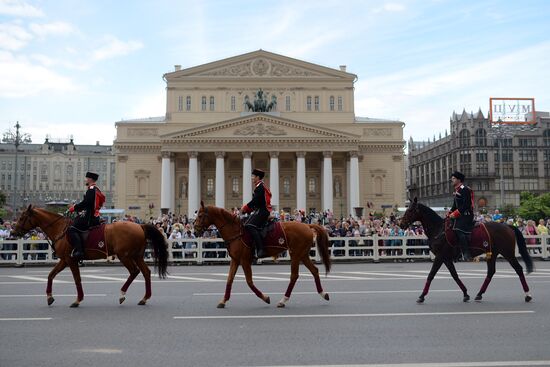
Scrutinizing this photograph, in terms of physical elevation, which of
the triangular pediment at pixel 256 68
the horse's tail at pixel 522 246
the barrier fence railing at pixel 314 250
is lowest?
the barrier fence railing at pixel 314 250

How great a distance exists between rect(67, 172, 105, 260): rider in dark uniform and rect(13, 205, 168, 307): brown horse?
17 centimetres

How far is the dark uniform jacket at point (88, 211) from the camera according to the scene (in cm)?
1205

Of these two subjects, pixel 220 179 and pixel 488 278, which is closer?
pixel 488 278

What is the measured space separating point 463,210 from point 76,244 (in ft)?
27.5

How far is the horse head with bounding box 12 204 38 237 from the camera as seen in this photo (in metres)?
12.5

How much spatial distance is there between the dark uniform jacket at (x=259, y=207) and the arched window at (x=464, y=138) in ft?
348

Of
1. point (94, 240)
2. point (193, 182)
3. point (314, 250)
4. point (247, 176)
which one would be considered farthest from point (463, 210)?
point (193, 182)

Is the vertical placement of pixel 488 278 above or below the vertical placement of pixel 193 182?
Answer: below

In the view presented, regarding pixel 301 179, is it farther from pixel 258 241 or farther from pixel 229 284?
pixel 229 284

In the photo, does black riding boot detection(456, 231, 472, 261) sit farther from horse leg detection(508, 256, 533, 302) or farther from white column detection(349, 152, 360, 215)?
white column detection(349, 152, 360, 215)

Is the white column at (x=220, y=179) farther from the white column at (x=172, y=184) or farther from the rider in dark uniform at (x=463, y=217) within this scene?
the rider in dark uniform at (x=463, y=217)

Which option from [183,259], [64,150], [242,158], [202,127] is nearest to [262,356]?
[183,259]

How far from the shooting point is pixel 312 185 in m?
77.1

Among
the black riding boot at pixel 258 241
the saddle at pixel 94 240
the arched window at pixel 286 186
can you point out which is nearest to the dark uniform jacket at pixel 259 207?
the black riding boot at pixel 258 241
